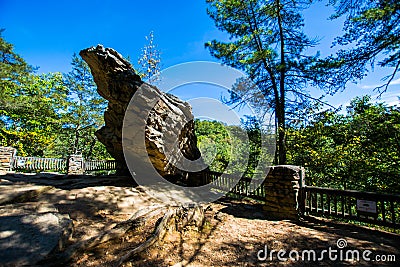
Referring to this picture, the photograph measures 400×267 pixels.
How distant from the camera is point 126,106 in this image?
5531mm

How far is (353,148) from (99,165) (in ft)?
43.3

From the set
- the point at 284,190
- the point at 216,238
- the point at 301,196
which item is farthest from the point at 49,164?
the point at 301,196

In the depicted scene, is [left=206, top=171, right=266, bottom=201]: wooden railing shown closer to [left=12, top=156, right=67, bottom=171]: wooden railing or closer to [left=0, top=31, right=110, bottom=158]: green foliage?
[left=12, top=156, right=67, bottom=171]: wooden railing

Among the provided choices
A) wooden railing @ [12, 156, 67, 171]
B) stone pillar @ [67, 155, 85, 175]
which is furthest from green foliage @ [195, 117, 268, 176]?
wooden railing @ [12, 156, 67, 171]

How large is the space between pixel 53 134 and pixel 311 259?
1920 cm

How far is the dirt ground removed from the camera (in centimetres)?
251

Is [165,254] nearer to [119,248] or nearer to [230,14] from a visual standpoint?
[119,248]

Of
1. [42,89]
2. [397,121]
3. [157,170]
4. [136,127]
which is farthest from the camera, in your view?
[42,89]

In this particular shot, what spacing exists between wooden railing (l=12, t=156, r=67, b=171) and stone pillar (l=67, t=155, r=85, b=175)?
8.84 feet

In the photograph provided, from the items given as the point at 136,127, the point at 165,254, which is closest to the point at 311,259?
the point at 165,254

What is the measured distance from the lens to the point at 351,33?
4984 mm

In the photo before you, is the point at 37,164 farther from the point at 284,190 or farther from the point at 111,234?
the point at 284,190

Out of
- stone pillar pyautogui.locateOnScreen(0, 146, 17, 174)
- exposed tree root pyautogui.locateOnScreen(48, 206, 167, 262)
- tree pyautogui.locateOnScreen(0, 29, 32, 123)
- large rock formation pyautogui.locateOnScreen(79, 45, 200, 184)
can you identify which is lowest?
exposed tree root pyautogui.locateOnScreen(48, 206, 167, 262)

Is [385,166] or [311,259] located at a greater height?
[385,166]
